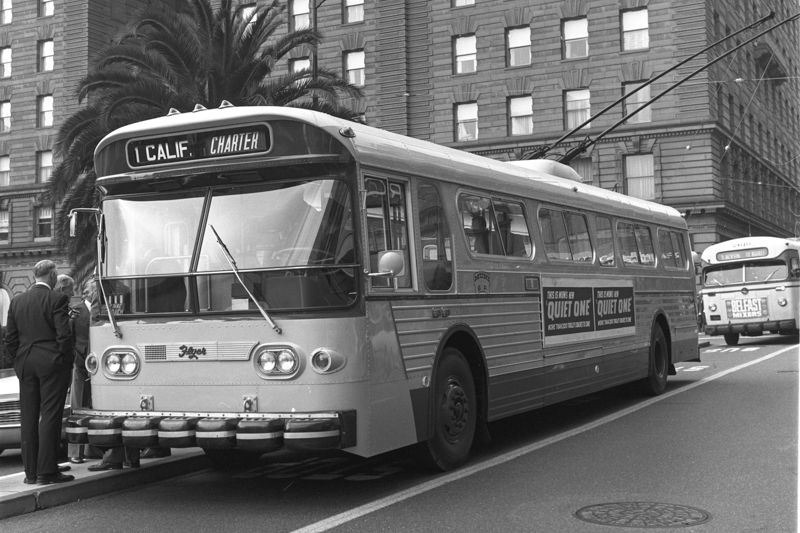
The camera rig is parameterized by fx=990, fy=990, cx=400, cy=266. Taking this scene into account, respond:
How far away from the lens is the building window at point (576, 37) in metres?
45.7

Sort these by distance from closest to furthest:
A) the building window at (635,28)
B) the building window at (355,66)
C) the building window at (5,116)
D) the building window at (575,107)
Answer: the building window at (635,28), the building window at (575,107), the building window at (355,66), the building window at (5,116)

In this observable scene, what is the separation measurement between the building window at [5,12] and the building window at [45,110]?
209 inches

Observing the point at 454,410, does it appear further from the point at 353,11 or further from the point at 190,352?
the point at 353,11

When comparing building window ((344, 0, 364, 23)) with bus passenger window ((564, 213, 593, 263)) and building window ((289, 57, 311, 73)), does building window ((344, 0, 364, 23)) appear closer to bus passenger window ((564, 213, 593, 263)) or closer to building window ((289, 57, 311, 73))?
building window ((289, 57, 311, 73))

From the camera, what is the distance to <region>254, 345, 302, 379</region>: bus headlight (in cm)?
744

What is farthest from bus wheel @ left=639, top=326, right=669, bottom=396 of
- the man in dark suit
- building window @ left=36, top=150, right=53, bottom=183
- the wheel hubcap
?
building window @ left=36, top=150, right=53, bottom=183

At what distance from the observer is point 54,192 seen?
22.1 m

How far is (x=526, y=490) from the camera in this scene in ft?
25.7

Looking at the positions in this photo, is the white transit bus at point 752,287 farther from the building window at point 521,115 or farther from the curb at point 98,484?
the curb at point 98,484

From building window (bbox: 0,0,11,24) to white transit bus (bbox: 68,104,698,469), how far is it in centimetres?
5485

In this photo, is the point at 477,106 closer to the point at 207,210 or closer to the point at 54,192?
the point at 54,192

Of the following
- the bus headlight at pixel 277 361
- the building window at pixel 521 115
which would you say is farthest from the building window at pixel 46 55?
the bus headlight at pixel 277 361

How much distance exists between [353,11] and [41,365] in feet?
143

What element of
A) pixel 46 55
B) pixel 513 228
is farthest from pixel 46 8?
pixel 513 228
